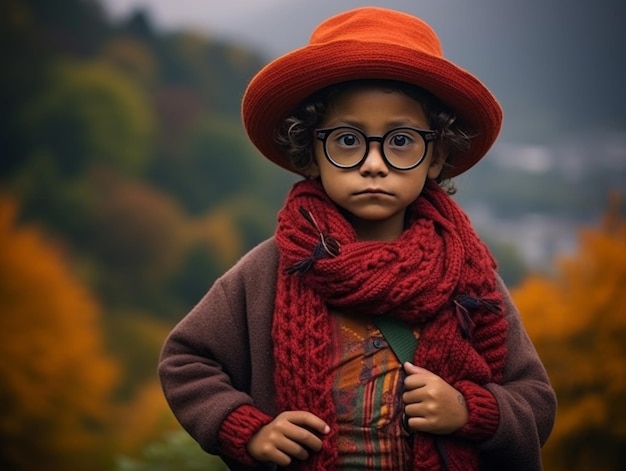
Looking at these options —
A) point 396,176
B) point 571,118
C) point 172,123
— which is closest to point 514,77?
point 571,118

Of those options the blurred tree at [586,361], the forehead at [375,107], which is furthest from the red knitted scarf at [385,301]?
the blurred tree at [586,361]

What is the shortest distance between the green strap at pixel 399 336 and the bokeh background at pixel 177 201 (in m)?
0.74

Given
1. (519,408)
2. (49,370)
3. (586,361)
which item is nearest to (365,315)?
(519,408)

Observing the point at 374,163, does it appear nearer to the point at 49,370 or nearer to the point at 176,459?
the point at 176,459

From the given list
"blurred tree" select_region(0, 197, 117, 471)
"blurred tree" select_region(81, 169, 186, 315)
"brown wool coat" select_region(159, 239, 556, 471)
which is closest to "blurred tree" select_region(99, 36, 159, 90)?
"blurred tree" select_region(81, 169, 186, 315)

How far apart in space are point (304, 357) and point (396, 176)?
0.57 meters

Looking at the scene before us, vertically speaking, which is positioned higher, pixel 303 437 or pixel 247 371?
pixel 247 371

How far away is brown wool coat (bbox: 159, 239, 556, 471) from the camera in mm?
2576

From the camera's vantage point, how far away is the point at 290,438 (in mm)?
2479

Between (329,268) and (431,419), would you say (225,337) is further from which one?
(431,419)

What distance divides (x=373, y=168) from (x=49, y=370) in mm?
13024

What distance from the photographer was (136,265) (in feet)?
60.7

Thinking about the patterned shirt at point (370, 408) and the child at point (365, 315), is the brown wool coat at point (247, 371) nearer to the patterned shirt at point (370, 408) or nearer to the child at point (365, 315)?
the child at point (365, 315)

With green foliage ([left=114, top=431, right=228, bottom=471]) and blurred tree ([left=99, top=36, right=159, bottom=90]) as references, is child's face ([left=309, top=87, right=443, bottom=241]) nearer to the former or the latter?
green foliage ([left=114, top=431, right=228, bottom=471])
